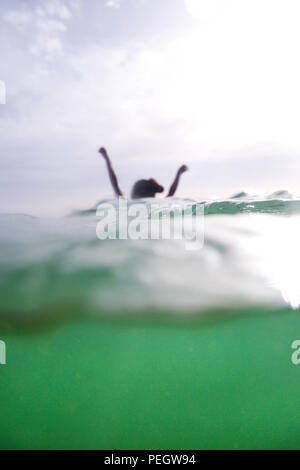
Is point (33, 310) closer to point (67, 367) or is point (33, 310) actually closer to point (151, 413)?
point (67, 367)

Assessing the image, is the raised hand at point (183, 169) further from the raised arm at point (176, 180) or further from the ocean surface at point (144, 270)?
the ocean surface at point (144, 270)

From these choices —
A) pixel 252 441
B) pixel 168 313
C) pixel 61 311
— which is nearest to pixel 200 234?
pixel 168 313

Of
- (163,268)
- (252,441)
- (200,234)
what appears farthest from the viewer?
(252,441)

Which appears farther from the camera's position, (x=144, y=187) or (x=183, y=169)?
(x=144, y=187)

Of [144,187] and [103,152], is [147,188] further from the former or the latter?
[103,152]

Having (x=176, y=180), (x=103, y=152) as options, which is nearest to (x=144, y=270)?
(x=103, y=152)

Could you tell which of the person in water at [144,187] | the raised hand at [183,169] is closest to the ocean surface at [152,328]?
the raised hand at [183,169]

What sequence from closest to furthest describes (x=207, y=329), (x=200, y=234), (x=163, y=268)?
1. (x=163, y=268)
2. (x=200, y=234)
3. (x=207, y=329)
